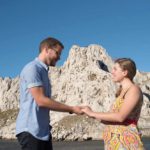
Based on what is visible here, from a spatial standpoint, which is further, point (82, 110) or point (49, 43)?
point (82, 110)

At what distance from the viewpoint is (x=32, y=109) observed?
1001 cm

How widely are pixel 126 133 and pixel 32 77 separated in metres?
2.55

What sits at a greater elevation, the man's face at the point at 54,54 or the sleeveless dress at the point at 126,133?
the man's face at the point at 54,54

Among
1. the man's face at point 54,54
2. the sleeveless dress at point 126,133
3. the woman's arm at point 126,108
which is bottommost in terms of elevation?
the sleeveless dress at point 126,133

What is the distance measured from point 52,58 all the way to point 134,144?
2852 mm

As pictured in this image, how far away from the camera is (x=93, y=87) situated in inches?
7613

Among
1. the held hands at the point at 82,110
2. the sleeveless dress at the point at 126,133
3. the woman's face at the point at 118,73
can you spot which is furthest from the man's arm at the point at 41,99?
the woman's face at the point at 118,73

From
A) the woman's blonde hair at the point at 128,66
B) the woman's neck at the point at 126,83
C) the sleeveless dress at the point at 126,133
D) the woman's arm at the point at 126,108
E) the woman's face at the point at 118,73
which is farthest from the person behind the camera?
the woman's face at the point at 118,73

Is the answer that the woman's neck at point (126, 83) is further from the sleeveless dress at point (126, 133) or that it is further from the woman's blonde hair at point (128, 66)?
the sleeveless dress at point (126, 133)

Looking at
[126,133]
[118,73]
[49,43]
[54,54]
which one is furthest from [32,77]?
[126,133]

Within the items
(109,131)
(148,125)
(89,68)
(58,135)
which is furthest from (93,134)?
(109,131)

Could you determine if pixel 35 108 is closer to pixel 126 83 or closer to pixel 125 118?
pixel 125 118

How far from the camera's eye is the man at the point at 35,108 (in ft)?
32.5

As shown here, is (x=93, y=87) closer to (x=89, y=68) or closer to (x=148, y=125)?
(x=89, y=68)
